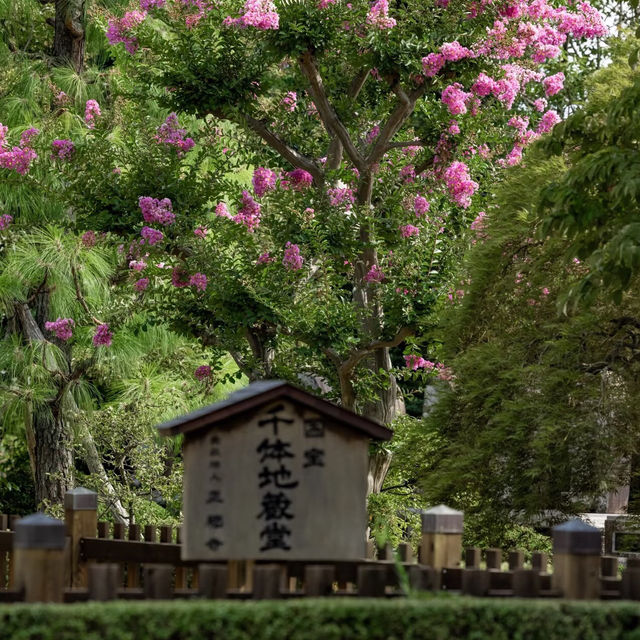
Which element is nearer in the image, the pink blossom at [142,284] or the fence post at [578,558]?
the fence post at [578,558]

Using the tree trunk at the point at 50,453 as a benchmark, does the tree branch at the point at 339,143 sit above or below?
above

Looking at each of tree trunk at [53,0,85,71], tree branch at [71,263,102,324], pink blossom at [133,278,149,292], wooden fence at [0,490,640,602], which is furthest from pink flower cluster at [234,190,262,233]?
wooden fence at [0,490,640,602]

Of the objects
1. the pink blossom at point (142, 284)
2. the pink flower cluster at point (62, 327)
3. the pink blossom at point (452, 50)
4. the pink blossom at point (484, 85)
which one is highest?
the pink blossom at point (452, 50)

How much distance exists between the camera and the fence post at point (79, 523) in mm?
8534

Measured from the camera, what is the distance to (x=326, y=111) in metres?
13.1

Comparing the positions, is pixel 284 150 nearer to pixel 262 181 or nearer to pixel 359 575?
pixel 262 181

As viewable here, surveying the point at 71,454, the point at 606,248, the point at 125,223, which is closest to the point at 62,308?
the point at 71,454

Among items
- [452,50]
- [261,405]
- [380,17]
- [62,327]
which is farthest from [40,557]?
[62,327]

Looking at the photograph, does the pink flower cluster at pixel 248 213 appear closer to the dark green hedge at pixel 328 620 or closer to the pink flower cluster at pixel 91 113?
the pink flower cluster at pixel 91 113

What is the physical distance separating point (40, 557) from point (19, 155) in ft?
31.1

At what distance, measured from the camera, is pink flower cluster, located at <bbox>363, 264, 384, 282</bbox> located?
1348 centimetres

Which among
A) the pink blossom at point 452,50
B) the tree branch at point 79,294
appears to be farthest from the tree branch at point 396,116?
the tree branch at point 79,294

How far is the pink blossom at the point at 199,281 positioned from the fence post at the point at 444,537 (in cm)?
612

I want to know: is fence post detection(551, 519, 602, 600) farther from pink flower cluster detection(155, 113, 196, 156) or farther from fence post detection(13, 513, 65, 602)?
pink flower cluster detection(155, 113, 196, 156)
